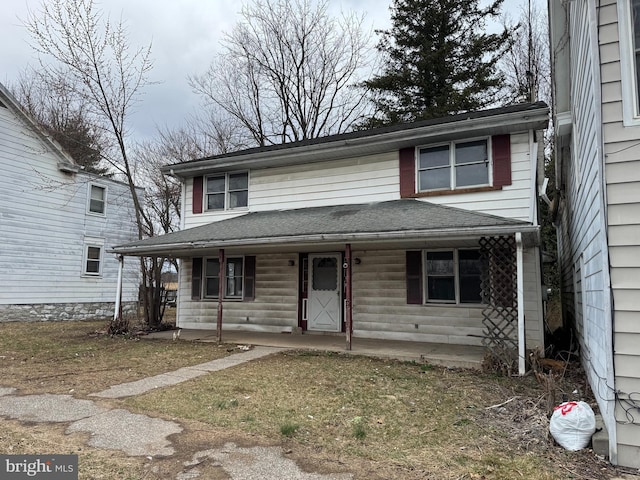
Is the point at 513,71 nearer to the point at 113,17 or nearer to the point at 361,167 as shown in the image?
the point at 361,167

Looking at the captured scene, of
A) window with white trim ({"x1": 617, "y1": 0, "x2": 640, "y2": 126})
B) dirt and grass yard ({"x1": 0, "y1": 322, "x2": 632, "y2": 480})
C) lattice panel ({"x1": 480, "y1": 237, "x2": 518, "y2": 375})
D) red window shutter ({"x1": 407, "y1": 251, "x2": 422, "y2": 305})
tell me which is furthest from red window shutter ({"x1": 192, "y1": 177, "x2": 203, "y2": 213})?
window with white trim ({"x1": 617, "y1": 0, "x2": 640, "y2": 126})

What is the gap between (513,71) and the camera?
20078mm

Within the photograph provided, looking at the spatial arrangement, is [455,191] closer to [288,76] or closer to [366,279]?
[366,279]

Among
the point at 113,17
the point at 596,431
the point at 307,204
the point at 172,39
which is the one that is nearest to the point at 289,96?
the point at 172,39

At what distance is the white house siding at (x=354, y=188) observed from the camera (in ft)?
27.2

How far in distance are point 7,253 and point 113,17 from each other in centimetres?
856

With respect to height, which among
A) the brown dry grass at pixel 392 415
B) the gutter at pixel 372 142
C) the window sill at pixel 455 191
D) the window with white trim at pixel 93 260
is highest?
the gutter at pixel 372 142

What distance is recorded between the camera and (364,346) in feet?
28.5

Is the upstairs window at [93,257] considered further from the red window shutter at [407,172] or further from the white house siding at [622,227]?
the white house siding at [622,227]

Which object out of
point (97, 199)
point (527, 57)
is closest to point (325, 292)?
point (97, 199)

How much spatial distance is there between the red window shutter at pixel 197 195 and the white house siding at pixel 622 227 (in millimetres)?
10271

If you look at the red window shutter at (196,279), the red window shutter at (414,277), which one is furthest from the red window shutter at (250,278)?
the red window shutter at (414,277)

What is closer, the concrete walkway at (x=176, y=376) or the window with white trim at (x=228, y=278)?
the concrete walkway at (x=176, y=376)

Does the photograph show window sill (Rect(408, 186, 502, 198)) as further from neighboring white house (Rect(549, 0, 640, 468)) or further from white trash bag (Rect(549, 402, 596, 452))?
white trash bag (Rect(549, 402, 596, 452))
